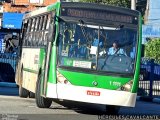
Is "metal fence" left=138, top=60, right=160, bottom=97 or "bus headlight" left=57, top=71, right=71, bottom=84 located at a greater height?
"bus headlight" left=57, top=71, right=71, bottom=84

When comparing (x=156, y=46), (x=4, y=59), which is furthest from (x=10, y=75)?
(x=156, y=46)

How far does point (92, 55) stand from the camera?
1399 centimetres

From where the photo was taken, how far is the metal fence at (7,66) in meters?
25.3

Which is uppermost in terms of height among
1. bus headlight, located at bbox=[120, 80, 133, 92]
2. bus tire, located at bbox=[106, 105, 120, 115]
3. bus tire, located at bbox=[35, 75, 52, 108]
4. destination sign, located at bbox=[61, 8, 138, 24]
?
destination sign, located at bbox=[61, 8, 138, 24]

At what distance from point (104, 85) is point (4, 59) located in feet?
40.4

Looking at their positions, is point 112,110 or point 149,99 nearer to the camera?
point 112,110

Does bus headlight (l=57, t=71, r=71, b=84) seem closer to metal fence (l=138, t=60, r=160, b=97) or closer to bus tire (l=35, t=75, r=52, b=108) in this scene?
bus tire (l=35, t=75, r=52, b=108)

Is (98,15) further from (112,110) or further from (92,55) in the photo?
(112,110)

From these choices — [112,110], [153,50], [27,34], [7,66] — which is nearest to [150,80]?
[27,34]

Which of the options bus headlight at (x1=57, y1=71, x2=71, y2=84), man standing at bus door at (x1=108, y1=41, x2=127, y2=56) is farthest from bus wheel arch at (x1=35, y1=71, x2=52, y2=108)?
man standing at bus door at (x1=108, y1=41, x2=127, y2=56)

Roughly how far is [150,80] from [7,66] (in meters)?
7.02

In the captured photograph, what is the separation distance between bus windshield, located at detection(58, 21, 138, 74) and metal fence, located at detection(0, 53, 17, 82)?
37.8 feet

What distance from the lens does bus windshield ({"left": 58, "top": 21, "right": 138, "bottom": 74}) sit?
45.8 ft

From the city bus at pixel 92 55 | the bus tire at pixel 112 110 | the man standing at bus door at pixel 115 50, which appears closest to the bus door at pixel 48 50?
the city bus at pixel 92 55
